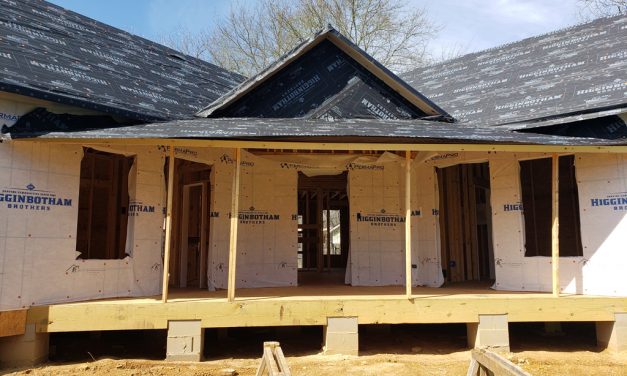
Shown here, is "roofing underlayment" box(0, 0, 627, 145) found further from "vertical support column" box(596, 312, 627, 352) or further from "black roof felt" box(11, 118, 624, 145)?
"vertical support column" box(596, 312, 627, 352)

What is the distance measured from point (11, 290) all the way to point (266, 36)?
2052cm

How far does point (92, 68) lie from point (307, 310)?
5.81 meters

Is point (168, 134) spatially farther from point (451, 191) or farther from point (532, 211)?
point (532, 211)

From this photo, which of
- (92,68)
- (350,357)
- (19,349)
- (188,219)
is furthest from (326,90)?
(19,349)

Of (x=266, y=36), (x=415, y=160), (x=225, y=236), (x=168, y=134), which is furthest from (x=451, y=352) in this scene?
(x=266, y=36)

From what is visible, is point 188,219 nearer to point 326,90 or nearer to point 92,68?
point 92,68

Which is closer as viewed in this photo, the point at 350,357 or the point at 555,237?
the point at 350,357

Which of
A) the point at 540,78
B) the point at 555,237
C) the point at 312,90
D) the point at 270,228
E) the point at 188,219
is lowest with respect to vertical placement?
the point at 555,237

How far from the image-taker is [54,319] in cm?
647

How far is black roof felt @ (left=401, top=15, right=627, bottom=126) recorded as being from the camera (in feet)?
28.7

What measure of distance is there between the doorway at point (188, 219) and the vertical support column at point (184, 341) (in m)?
3.08

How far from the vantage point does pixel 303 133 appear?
6.82 metres

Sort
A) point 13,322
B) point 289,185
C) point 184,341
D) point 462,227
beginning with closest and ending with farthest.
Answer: point 13,322, point 184,341, point 289,185, point 462,227

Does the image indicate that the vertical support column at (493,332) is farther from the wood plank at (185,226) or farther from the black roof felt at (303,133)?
the wood plank at (185,226)
